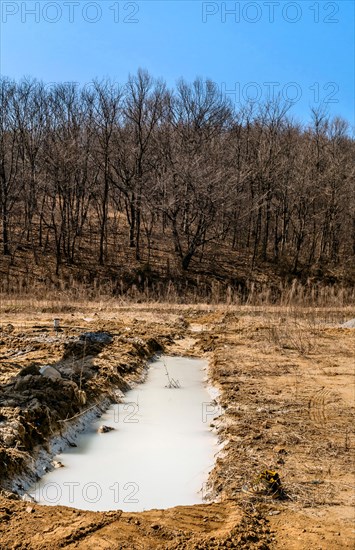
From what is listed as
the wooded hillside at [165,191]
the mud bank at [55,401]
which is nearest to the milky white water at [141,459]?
the mud bank at [55,401]

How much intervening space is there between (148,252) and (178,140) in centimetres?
908

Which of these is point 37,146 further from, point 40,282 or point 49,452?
point 49,452

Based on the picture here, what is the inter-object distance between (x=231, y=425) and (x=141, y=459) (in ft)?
4.92

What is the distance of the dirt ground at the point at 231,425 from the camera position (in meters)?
4.28

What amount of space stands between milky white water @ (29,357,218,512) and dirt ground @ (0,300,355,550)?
31 cm

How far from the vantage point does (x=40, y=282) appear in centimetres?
2794

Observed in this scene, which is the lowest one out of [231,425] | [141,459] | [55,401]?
[141,459]

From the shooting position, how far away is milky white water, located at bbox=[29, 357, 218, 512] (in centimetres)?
539

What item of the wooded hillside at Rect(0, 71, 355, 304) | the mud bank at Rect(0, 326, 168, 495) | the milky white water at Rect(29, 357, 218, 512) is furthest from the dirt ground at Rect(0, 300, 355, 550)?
the wooded hillside at Rect(0, 71, 355, 304)

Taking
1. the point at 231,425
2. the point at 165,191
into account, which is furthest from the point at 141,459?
the point at 165,191

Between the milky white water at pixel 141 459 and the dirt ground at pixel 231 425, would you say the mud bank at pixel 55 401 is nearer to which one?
the dirt ground at pixel 231 425

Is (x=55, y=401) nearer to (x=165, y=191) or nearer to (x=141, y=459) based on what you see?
(x=141, y=459)

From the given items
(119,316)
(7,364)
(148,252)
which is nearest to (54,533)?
(7,364)

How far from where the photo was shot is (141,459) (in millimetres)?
6457
